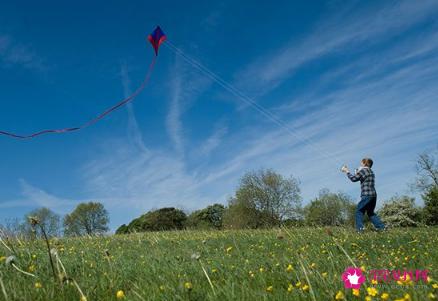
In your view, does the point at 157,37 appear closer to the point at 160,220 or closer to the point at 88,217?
the point at 160,220

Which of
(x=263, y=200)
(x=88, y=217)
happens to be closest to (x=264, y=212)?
(x=263, y=200)

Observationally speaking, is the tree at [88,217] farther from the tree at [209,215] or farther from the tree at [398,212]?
the tree at [398,212]

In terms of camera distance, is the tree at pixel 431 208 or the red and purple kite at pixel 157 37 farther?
the tree at pixel 431 208

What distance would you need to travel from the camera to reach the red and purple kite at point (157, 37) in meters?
9.95

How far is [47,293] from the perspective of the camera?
3609mm

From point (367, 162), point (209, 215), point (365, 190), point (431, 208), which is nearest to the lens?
point (365, 190)

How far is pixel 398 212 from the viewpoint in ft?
149

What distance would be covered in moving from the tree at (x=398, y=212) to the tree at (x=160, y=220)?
1411 inches

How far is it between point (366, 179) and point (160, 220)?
6082 centimetres

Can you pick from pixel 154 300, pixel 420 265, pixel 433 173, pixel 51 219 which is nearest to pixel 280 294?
pixel 154 300

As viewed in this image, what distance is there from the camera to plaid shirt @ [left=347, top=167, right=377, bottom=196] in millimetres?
13688

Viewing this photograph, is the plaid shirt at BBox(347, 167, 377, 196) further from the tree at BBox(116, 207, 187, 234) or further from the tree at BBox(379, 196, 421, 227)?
the tree at BBox(116, 207, 187, 234)

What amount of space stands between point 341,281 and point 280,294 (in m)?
0.64

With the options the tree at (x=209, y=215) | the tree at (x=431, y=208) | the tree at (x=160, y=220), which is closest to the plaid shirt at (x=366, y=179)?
the tree at (x=431, y=208)
